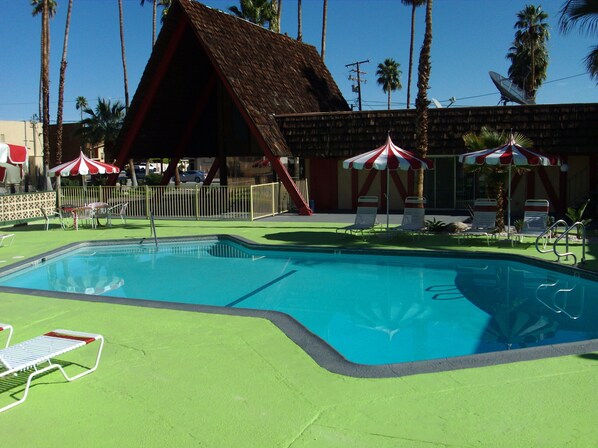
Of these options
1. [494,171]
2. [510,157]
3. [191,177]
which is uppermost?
[191,177]

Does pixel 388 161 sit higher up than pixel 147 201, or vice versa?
pixel 388 161

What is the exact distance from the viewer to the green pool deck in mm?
4562

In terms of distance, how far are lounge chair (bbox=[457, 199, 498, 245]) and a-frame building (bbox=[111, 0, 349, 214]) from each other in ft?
26.4

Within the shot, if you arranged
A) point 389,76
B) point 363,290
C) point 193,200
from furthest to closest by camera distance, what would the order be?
point 389,76 < point 193,200 < point 363,290

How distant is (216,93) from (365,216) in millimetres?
12991

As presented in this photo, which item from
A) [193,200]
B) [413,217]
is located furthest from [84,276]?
[193,200]

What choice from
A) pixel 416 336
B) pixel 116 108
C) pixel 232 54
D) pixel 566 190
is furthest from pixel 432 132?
pixel 116 108

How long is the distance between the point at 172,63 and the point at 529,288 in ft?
56.3

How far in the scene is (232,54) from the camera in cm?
2277

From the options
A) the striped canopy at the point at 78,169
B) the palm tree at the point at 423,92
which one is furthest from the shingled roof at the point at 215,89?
the palm tree at the point at 423,92

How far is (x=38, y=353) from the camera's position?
540cm

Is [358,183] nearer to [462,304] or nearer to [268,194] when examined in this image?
[268,194]

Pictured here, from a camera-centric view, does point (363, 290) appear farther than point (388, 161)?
No

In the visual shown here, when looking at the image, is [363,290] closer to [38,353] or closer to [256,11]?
[38,353]
